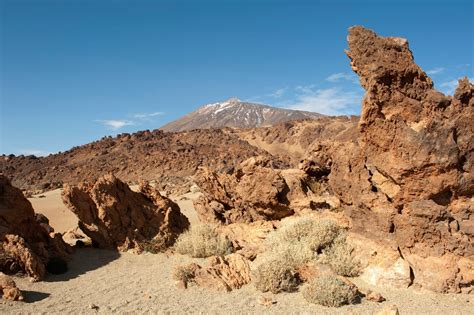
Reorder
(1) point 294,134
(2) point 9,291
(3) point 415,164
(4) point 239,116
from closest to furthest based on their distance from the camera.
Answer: (2) point 9,291, (3) point 415,164, (1) point 294,134, (4) point 239,116

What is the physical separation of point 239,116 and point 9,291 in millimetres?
123354

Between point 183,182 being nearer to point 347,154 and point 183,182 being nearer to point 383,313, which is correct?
point 347,154

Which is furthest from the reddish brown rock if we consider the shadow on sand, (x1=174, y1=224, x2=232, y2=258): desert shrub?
the shadow on sand

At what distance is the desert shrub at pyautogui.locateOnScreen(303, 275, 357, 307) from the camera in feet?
22.1

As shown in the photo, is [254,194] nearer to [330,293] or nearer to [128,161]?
[330,293]

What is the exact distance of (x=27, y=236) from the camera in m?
9.99

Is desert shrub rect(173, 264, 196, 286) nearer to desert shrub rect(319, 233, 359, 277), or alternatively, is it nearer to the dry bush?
the dry bush

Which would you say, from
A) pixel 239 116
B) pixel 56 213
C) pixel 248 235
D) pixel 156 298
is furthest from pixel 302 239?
pixel 239 116

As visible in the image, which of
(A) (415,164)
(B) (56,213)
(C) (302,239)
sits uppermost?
(A) (415,164)

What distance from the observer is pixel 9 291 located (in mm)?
7090

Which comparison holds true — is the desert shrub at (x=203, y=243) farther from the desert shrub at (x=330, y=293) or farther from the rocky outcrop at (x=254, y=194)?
the desert shrub at (x=330, y=293)

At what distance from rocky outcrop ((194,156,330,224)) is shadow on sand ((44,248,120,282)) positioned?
2854 mm

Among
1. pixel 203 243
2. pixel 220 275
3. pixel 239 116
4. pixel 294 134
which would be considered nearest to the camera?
pixel 220 275

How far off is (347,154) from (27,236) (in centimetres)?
751
